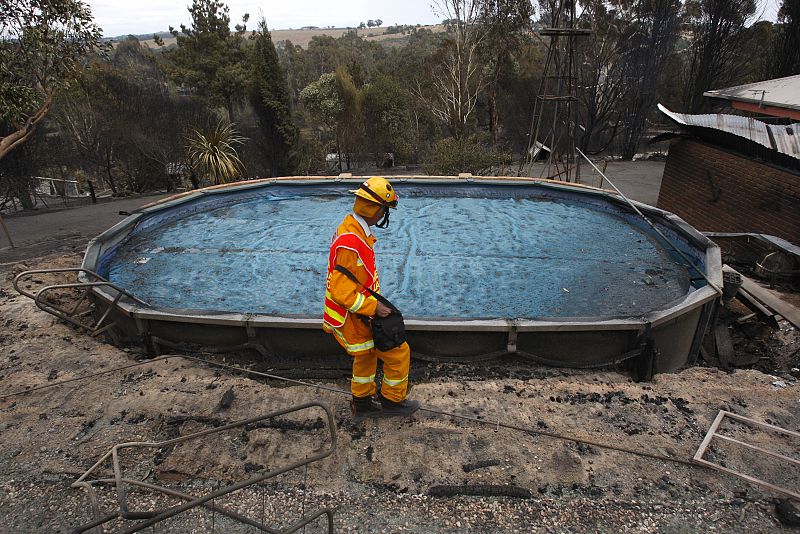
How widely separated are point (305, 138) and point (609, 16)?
15281mm

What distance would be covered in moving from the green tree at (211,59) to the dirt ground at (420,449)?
885 inches

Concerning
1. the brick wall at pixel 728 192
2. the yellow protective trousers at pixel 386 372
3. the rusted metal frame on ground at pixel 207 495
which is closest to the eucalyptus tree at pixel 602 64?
the brick wall at pixel 728 192

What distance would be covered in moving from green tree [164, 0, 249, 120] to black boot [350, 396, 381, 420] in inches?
932

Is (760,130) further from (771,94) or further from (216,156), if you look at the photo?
(216,156)

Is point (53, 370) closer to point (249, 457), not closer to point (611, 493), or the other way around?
point (249, 457)

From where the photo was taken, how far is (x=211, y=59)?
24.0 metres

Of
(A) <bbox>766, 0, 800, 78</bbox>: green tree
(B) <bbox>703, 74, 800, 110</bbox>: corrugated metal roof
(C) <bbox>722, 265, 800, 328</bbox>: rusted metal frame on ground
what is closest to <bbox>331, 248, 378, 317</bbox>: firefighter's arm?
(C) <bbox>722, 265, 800, 328</bbox>: rusted metal frame on ground

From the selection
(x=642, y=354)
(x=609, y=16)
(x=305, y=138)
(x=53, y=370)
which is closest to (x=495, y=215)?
(x=642, y=354)

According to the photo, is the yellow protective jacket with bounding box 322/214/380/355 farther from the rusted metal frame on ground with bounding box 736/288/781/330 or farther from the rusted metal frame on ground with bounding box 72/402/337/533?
the rusted metal frame on ground with bounding box 736/288/781/330

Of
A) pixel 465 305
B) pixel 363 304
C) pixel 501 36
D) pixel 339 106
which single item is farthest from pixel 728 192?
pixel 501 36

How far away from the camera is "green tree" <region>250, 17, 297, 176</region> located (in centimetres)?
1608

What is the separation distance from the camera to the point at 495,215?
7.59m

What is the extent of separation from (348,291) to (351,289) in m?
0.02

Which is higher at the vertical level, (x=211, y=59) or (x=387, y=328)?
(x=211, y=59)
